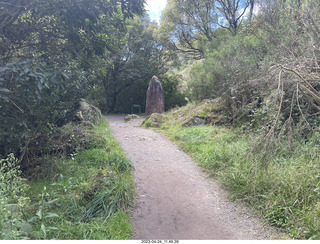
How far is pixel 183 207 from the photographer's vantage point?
3.93 metres

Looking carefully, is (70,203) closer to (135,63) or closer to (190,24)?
(190,24)

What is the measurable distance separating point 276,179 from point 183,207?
160 centimetres

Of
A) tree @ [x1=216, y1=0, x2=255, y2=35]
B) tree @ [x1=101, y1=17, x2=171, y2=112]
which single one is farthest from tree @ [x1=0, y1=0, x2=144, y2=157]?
tree @ [x1=101, y1=17, x2=171, y2=112]

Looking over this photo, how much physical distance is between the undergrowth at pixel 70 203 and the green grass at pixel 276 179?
1932 millimetres

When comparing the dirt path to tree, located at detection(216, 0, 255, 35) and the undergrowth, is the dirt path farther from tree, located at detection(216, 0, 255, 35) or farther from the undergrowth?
tree, located at detection(216, 0, 255, 35)

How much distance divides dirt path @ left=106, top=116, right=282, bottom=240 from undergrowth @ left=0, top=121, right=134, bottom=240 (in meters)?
0.30

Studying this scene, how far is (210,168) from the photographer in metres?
5.40

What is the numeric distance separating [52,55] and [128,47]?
13.9 m

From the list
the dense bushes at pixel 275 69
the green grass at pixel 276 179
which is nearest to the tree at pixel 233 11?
the dense bushes at pixel 275 69

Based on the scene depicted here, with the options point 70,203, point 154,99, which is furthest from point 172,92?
point 70,203

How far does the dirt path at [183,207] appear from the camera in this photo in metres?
3.29

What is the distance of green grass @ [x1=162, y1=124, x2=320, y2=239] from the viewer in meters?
3.29

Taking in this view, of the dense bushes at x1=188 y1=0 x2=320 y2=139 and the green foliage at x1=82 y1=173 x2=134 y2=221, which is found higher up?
the dense bushes at x1=188 y1=0 x2=320 y2=139

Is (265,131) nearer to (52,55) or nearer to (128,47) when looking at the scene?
(52,55)
